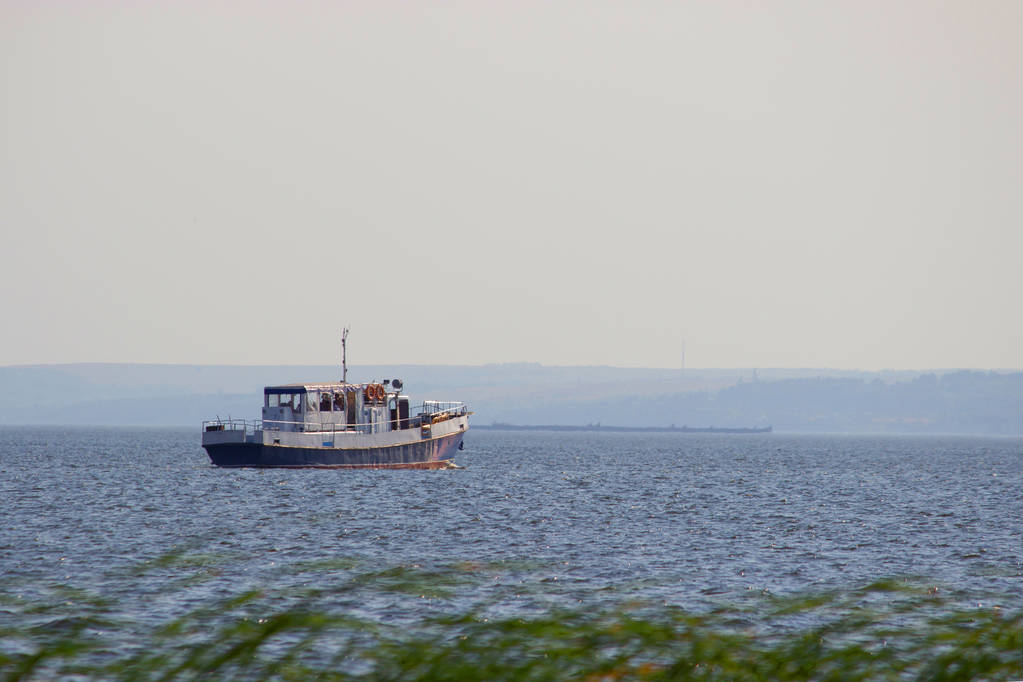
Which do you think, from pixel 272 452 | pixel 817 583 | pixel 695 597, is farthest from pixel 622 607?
pixel 272 452

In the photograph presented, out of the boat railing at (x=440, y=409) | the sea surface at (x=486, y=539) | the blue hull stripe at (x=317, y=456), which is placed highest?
the boat railing at (x=440, y=409)

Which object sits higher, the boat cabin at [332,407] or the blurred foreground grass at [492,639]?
the boat cabin at [332,407]

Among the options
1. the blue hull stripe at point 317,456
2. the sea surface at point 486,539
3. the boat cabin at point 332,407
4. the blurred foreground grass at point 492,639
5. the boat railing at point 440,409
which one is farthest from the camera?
the boat railing at point 440,409

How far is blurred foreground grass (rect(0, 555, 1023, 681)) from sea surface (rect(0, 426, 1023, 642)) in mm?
903

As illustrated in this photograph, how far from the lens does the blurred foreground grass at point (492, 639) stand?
18.6m

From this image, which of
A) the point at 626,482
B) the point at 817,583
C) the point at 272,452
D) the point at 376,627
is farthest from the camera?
the point at 626,482

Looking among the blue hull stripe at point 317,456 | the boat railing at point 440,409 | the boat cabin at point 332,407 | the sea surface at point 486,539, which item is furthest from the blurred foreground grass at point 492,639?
the boat railing at point 440,409

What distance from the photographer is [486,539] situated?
154 feet

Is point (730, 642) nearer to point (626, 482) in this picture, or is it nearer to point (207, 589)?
Answer: point (207, 589)

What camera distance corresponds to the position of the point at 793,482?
101938mm

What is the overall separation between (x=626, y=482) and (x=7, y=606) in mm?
70316

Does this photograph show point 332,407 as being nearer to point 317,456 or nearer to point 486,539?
point 317,456

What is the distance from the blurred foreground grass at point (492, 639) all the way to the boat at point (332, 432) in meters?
55.1

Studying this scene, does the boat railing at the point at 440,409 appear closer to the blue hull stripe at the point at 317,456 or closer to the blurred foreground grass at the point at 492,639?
the blue hull stripe at the point at 317,456
